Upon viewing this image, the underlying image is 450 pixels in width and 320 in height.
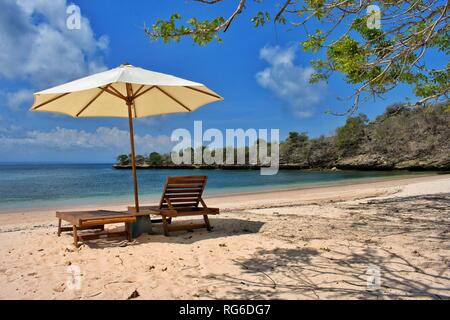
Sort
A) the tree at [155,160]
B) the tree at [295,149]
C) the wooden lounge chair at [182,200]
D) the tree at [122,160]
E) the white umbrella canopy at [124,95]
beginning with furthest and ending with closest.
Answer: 1. the tree at [122,160]
2. the tree at [155,160]
3. the tree at [295,149]
4. the wooden lounge chair at [182,200]
5. the white umbrella canopy at [124,95]

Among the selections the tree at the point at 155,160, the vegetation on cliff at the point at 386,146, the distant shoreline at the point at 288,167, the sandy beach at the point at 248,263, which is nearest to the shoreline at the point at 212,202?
the sandy beach at the point at 248,263

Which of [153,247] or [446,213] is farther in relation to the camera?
[446,213]

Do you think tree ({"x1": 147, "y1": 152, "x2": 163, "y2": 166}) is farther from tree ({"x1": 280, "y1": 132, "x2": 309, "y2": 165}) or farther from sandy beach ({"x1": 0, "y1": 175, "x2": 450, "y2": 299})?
sandy beach ({"x1": 0, "y1": 175, "x2": 450, "y2": 299})

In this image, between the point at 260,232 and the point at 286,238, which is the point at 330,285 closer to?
the point at 286,238

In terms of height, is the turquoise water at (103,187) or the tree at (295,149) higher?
the tree at (295,149)

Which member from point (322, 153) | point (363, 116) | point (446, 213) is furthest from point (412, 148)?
point (446, 213)

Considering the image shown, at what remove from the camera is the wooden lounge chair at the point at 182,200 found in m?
5.84

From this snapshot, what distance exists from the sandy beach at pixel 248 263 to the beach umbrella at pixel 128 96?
4.65ft

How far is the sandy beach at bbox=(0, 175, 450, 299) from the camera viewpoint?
327cm

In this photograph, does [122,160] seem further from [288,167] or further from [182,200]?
[182,200]

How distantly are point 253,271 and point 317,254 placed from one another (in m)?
1.00

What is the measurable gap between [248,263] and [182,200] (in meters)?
2.29

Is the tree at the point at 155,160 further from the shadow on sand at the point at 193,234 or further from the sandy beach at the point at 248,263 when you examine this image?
the sandy beach at the point at 248,263

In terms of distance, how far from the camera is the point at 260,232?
5852 millimetres
